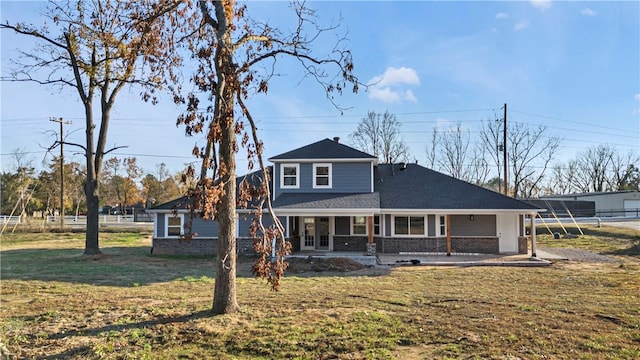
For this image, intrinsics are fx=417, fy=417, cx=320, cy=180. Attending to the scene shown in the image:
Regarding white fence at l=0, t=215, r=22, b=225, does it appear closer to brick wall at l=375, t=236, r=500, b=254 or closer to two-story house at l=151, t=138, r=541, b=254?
two-story house at l=151, t=138, r=541, b=254

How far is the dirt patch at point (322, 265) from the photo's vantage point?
612 inches

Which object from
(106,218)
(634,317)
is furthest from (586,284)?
(106,218)

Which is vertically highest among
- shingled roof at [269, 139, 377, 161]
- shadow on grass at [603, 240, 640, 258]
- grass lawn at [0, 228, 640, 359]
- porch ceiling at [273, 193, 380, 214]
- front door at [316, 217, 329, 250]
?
shingled roof at [269, 139, 377, 161]

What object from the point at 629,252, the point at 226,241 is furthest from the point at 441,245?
the point at 226,241

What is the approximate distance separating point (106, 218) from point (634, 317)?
46874 mm

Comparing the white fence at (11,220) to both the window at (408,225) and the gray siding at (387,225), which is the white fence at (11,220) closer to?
the gray siding at (387,225)

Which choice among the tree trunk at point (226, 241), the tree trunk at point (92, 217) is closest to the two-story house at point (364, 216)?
the tree trunk at point (92, 217)

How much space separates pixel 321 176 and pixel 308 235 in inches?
124

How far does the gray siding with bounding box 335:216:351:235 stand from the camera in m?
20.9

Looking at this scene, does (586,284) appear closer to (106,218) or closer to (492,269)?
(492,269)

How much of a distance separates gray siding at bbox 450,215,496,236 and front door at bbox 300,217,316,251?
6.86 meters

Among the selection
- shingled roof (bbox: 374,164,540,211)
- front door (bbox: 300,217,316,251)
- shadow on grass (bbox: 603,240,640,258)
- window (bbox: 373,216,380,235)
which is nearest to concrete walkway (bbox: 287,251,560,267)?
window (bbox: 373,216,380,235)

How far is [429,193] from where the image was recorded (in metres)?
21.0

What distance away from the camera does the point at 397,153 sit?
42906mm
